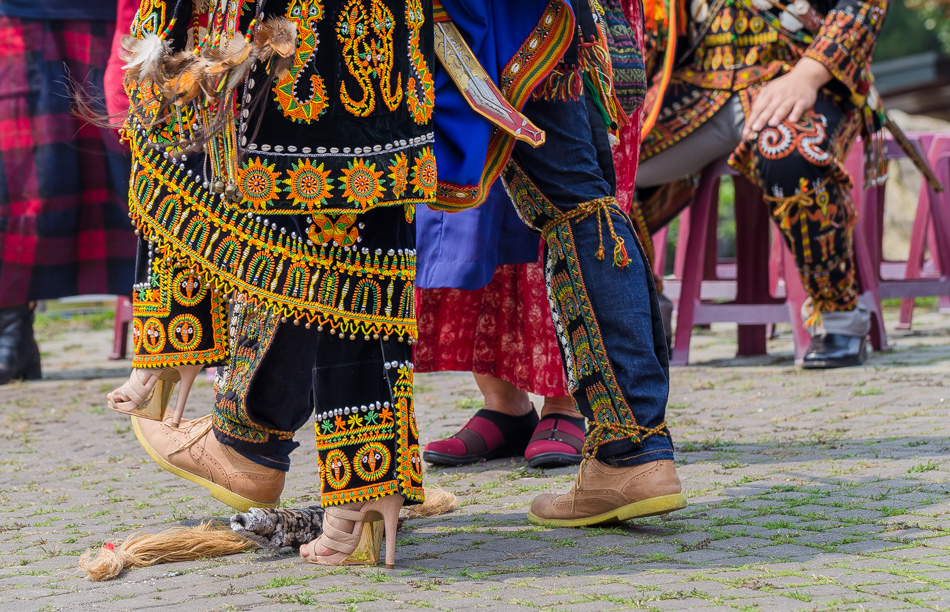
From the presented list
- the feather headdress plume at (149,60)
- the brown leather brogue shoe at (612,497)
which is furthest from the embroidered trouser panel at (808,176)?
the feather headdress plume at (149,60)

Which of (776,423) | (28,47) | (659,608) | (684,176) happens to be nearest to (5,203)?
(28,47)

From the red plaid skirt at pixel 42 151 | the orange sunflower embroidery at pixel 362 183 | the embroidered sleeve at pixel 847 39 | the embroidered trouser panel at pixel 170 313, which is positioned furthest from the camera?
the red plaid skirt at pixel 42 151

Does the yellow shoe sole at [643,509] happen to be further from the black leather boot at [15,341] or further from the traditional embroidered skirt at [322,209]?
the black leather boot at [15,341]

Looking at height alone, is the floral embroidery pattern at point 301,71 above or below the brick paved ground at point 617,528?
above

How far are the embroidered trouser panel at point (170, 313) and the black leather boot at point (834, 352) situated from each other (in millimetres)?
3261

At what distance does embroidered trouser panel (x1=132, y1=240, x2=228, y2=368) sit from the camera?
92.5 inches

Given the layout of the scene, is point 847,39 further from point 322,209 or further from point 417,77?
point 322,209

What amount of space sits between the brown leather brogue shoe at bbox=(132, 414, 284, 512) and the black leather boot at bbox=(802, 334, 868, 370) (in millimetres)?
3045

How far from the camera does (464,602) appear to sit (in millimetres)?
1995

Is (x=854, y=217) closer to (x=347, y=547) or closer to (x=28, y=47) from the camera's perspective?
(x=347, y=547)

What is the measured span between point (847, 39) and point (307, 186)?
323 cm

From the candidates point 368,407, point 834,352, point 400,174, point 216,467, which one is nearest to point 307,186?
point 400,174

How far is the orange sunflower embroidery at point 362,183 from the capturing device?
6.93ft

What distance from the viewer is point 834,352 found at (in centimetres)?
493
